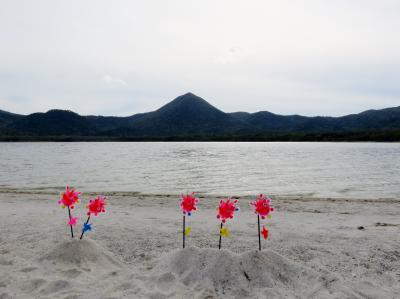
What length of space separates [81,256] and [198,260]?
8.52 feet

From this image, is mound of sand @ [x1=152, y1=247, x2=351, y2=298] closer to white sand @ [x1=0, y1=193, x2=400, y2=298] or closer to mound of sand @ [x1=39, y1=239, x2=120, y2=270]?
white sand @ [x1=0, y1=193, x2=400, y2=298]

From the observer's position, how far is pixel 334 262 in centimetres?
747

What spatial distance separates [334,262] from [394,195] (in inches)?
632

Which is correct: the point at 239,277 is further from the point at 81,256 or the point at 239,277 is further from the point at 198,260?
the point at 81,256

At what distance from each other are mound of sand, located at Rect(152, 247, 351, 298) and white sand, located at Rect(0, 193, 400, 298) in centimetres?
2

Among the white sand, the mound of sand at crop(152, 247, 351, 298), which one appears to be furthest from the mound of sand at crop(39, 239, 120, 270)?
the mound of sand at crop(152, 247, 351, 298)

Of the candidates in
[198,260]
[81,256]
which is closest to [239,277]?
[198,260]

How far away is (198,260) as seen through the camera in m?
7.08

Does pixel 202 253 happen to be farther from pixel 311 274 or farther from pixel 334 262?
pixel 334 262

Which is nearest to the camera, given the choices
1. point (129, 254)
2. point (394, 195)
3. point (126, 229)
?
point (129, 254)

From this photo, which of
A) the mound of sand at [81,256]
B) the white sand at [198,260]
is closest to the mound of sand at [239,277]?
the white sand at [198,260]

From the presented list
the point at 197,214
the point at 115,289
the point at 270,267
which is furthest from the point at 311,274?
the point at 197,214

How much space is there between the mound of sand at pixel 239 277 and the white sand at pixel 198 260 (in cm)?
2

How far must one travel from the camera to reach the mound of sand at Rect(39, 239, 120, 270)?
7314mm
